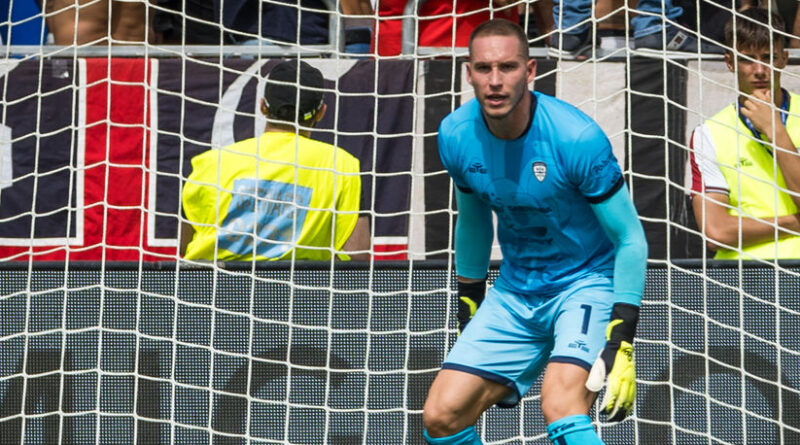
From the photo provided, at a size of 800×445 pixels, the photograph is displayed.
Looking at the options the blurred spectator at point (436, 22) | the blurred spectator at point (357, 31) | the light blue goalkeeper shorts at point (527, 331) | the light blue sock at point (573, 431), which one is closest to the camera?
the light blue sock at point (573, 431)

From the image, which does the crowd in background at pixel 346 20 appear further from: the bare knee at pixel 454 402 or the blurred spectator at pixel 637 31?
the bare knee at pixel 454 402

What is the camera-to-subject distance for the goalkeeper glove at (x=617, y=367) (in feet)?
12.7

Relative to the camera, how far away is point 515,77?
4.09 m

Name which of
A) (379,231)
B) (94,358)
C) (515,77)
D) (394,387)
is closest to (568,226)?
(515,77)

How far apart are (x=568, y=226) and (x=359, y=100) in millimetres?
2043

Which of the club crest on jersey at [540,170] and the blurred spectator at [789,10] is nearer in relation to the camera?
the club crest on jersey at [540,170]

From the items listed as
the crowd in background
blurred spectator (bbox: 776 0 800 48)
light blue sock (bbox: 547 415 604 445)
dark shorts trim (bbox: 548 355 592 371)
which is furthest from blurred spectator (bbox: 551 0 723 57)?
light blue sock (bbox: 547 415 604 445)

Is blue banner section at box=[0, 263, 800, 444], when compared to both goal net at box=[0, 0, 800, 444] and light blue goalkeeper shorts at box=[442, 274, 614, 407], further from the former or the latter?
light blue goalkeeper shorts at box=[442, 274, 614, 407]

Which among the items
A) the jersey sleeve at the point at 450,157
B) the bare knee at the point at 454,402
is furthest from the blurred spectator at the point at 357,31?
the bare knee at the point at 454,402

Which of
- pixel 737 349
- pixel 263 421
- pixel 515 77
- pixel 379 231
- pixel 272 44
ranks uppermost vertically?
pixel 272 44

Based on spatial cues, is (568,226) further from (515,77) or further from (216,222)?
(216,222)

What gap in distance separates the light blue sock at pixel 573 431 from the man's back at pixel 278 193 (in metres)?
1.82

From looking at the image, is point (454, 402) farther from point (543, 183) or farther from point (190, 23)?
point (190, 23)

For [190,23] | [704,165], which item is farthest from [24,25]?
[704,165]
